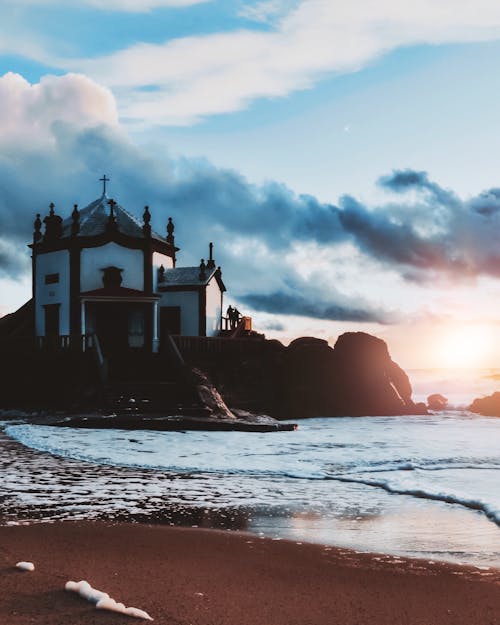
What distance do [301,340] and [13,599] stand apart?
3527 centimetres

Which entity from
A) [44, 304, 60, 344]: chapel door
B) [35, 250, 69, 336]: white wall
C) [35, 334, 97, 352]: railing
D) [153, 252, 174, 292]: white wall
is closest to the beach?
[35, 334, 97, 352]: railing

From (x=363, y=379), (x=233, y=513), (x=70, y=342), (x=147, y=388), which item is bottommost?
(x=233, y=513)

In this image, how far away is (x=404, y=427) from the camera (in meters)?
30.6

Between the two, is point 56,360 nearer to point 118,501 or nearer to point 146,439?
point 146,439

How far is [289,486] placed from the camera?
38.3ft

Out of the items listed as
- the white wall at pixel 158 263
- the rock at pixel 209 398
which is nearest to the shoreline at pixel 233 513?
the rock at pixel 209 398

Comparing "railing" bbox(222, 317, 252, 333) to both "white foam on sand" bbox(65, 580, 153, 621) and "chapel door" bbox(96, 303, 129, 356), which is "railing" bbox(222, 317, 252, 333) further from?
"white foam on sand" bbox(65, 580, 153, 621)

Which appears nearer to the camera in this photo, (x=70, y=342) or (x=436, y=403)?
(x=70, y=342)

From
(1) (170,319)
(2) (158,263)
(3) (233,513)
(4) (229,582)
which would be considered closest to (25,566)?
(4) (229,582)

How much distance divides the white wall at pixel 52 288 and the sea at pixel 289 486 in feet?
54.9

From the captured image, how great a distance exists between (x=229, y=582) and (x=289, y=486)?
607 centimetres

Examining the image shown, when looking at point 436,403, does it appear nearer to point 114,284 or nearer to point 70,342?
point 114,284

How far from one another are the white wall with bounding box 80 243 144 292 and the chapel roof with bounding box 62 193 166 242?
3.17 feet

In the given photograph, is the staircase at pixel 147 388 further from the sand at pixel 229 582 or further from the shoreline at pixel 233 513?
the sand at pixel 229 582
